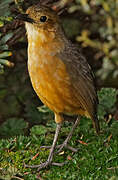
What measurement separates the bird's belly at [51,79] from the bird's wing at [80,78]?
0.08 meters

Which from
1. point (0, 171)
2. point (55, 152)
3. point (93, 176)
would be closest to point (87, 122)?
point (55, 152)

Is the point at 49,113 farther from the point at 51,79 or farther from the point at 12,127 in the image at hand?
the point at 51,79

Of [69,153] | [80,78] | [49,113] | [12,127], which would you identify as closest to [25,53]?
[49,113]

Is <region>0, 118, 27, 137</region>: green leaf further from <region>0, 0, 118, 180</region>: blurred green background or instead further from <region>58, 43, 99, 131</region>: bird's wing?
<region>58, 43, 99, 131</region>: bird's wing

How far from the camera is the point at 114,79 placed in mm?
6680

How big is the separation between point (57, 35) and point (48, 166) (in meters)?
1.32

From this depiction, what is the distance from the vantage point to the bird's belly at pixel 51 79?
3713 millimetres

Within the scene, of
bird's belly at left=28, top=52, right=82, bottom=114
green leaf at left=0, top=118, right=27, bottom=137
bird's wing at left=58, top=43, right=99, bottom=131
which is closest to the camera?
bird's belly at left=28, top=52, right=82, bottom=114

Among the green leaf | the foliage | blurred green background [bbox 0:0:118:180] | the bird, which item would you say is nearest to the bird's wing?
the bird

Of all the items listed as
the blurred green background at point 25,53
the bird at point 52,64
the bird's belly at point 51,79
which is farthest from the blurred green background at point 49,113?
the bird's belly at point 51,79

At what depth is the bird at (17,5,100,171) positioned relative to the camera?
3727mm

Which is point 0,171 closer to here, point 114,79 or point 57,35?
point 57,35

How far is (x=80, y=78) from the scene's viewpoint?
156 inches

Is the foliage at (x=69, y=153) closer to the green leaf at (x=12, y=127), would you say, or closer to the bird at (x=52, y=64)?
the green leaf at (x=12, y=127)
